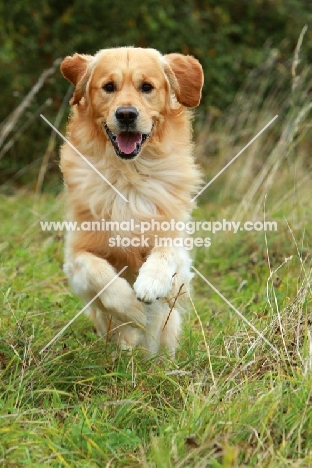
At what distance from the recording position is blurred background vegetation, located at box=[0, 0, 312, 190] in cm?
841

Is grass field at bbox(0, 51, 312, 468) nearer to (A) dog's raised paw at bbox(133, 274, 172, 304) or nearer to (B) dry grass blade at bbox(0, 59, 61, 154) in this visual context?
(A) dog's raised paw at bbox(133, 274, 172, 304)

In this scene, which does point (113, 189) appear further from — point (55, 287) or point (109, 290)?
point (55, 287)

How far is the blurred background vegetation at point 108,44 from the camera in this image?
8.41 meters

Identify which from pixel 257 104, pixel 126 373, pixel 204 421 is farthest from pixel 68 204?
pixel 257 104

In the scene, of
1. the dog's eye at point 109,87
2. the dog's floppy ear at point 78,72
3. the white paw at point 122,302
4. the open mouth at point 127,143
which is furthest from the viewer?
the dog's floppy ear at point 78,72

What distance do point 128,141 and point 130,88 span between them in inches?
11.1

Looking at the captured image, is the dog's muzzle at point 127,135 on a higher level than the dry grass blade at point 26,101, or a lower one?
lower

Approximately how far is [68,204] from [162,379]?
4.17 feet

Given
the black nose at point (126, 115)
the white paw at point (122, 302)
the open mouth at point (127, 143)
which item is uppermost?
the black nose at point (126, 115)

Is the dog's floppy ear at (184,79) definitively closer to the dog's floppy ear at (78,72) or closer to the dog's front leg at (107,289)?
the dog's floppy ear at (78,72)

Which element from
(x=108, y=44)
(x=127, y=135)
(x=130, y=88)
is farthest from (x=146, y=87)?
(x=108, y=44)

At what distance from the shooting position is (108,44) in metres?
8.62

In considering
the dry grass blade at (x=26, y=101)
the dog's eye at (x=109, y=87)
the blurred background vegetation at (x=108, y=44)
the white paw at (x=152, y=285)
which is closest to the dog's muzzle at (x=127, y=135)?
the dog's eye at (x=109, y=87)

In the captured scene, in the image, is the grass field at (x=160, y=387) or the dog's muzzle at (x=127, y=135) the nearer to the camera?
the grass field at (x=160, y=387)
